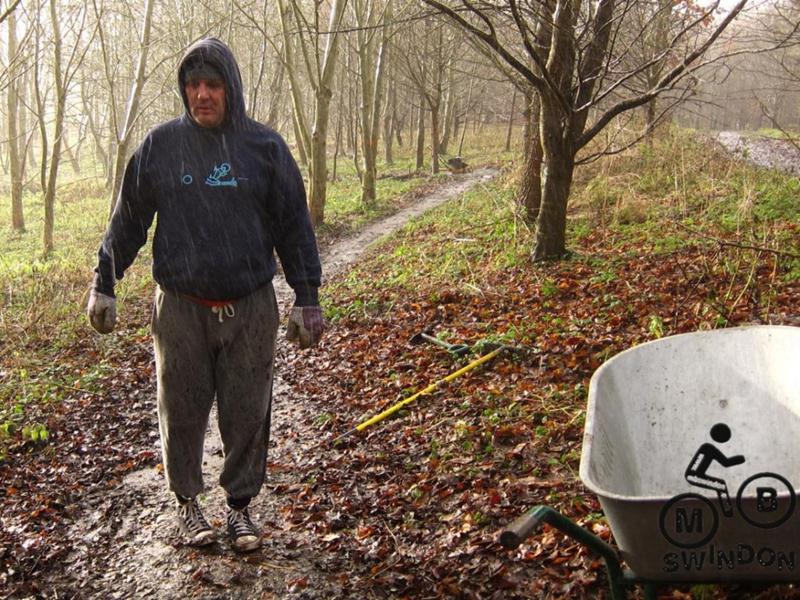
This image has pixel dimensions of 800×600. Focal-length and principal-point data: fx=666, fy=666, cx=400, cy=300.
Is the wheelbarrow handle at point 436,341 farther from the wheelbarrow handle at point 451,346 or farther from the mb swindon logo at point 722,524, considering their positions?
the mb swindon logo at point 722,524

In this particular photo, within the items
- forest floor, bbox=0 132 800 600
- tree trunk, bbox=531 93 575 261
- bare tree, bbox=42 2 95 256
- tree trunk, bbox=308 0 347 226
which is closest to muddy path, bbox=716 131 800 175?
forest floor, bbox=0 132 800 600

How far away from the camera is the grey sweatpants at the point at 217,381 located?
10.8ft

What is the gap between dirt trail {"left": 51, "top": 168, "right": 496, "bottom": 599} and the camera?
325cm

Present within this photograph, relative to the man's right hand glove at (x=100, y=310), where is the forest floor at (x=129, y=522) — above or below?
below

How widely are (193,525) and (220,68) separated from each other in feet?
7.68

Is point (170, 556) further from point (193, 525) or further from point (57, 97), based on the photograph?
point (57, 97)

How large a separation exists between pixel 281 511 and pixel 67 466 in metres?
1.87

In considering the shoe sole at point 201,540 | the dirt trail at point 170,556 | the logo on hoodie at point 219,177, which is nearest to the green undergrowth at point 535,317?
the dirt trail at point 170,556

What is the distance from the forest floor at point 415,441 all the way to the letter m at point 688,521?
95 cm

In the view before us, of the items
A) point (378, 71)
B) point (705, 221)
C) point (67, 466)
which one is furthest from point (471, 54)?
point (67, 466)

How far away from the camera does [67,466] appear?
487 cm

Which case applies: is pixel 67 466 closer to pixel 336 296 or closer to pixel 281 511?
pixel 281 511

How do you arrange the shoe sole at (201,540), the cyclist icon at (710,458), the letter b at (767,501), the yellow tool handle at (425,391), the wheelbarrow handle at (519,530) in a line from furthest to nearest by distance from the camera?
1. the yellow tool handle at (425,391)
2. the shoe sole at (201,540)
3. the cyclist icon at (710,458)
4. the letter b at (767,501)
5. the wheelbarrow handle at (519,530)

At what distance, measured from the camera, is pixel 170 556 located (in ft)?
11.6
